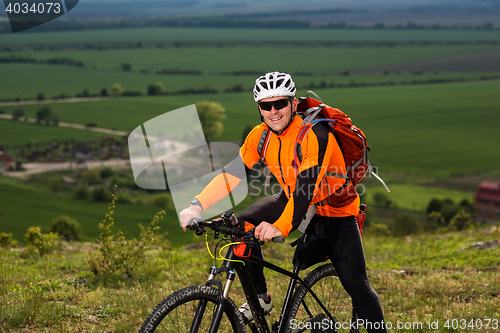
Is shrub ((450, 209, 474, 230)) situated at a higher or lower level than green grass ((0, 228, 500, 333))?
lower

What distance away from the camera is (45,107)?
4843 inches

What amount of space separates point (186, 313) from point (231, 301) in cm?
35

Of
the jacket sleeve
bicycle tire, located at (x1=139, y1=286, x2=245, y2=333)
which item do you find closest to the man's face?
the jacket sleeve

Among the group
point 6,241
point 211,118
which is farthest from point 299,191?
point 211,118

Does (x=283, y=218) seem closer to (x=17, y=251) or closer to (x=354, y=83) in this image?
(x=17, y=251)

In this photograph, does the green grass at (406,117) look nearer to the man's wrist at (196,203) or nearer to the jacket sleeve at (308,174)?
the jacket sleeve at (308,174)

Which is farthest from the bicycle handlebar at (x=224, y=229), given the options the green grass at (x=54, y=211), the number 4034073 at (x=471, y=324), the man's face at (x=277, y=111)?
the green grass at (x=54, y=211)

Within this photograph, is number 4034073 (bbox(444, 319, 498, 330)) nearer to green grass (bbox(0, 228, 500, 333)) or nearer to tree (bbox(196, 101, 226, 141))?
green grass (bbox(0, 228, 500, 333))

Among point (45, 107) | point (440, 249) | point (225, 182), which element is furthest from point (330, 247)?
point (45, 107)

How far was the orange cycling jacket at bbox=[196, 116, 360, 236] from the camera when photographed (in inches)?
157

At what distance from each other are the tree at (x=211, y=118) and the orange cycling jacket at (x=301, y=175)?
341ft

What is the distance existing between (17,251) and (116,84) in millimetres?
141692

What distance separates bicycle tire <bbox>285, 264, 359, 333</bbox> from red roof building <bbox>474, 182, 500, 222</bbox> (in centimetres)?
8266

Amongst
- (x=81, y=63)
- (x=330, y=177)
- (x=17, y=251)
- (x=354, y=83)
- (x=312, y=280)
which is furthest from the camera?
(x=81, y=63)
